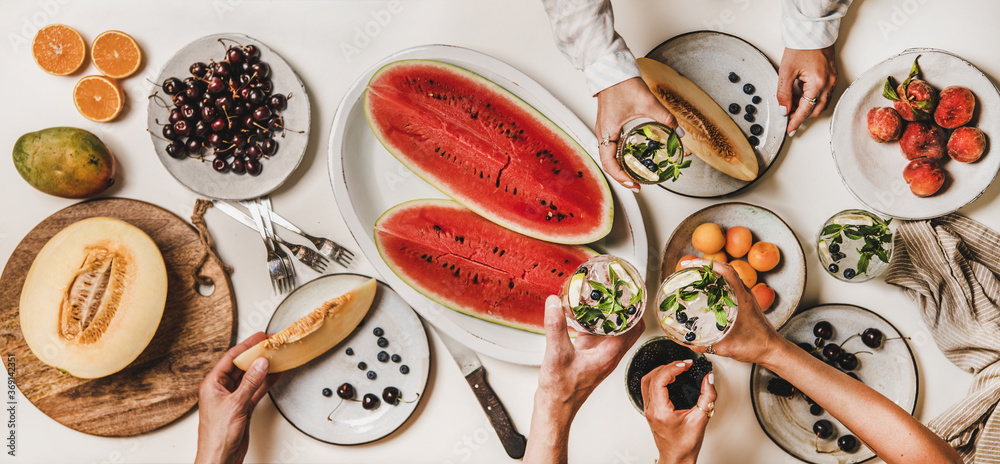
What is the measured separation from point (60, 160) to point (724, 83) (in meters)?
2.13

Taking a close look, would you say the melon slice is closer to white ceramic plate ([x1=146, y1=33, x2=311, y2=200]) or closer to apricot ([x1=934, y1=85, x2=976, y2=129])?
white ceramic plate ([x1=146, y1=33, x2=311, y2=200])

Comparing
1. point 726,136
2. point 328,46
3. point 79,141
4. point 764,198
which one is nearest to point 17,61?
point 79,141

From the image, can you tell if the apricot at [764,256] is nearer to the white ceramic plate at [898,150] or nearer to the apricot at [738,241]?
the apricot at [738,241]

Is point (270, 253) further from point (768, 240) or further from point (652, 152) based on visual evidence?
point (768, 240)

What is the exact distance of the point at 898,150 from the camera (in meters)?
1.59

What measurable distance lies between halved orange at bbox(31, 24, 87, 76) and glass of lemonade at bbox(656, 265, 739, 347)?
6.75 ft

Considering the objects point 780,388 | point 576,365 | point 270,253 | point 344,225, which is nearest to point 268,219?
point 270,253

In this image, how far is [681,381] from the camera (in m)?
1.54

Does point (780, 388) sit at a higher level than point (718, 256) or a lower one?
lower

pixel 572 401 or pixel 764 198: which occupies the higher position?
pixel 764 198

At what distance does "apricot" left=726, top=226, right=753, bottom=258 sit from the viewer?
156 cm

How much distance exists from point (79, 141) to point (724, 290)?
78.6 inches

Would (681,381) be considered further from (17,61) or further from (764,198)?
(17,61)

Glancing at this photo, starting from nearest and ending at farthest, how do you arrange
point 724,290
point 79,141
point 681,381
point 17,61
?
point 724,290, point 681,381, point 79,141, point 17,61
